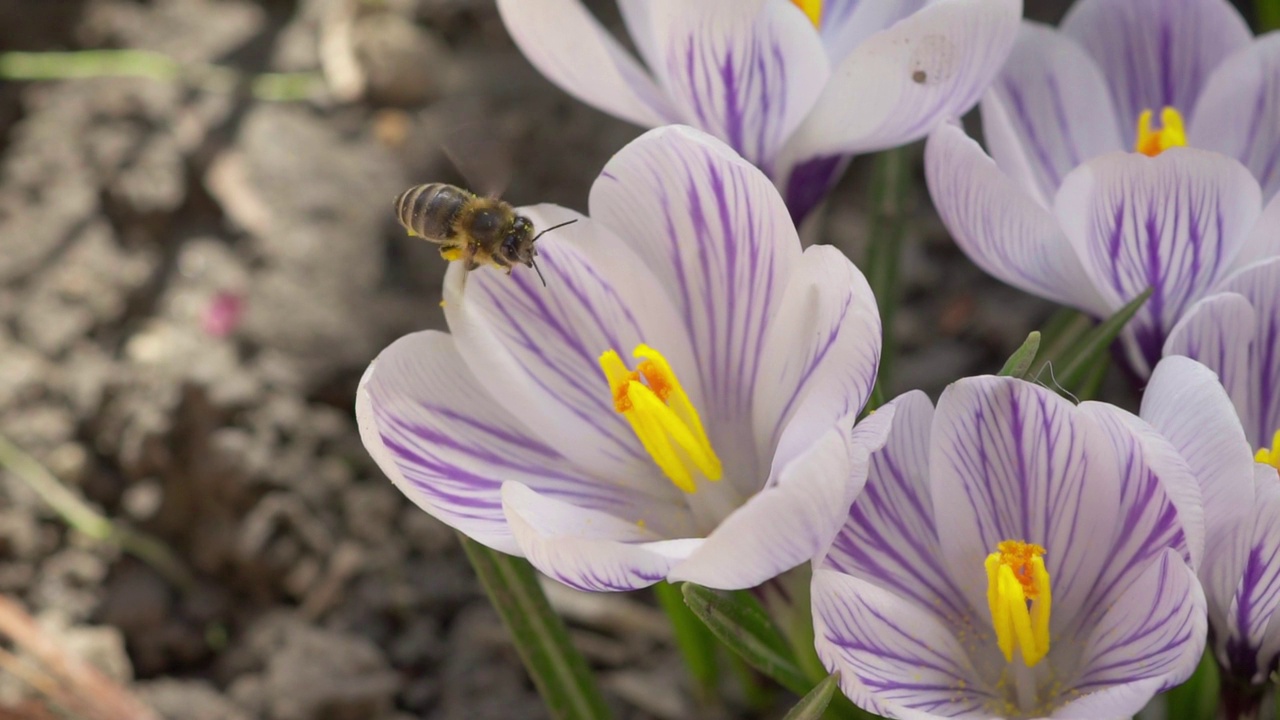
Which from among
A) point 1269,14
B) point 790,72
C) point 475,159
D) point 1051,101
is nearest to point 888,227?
→ point 1051,101

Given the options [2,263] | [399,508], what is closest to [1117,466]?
[399,508]

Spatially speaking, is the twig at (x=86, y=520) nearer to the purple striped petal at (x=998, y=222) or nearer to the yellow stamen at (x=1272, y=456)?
the purple striped petal at (x=998, y=222)

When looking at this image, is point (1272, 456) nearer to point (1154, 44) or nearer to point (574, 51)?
point (1154, 44)

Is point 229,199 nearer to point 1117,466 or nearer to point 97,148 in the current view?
point 97,148

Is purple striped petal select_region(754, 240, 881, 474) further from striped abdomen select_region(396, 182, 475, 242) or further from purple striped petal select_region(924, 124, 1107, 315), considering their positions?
striped abdomen select_region(396, 182, 475, 242)

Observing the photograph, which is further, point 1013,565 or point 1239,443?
point 1013,565

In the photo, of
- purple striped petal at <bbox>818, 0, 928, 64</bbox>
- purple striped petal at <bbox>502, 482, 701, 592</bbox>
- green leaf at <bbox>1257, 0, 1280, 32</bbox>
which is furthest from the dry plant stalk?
green leaf at <bbox>1257, 0, 1280, 32</bbox>
